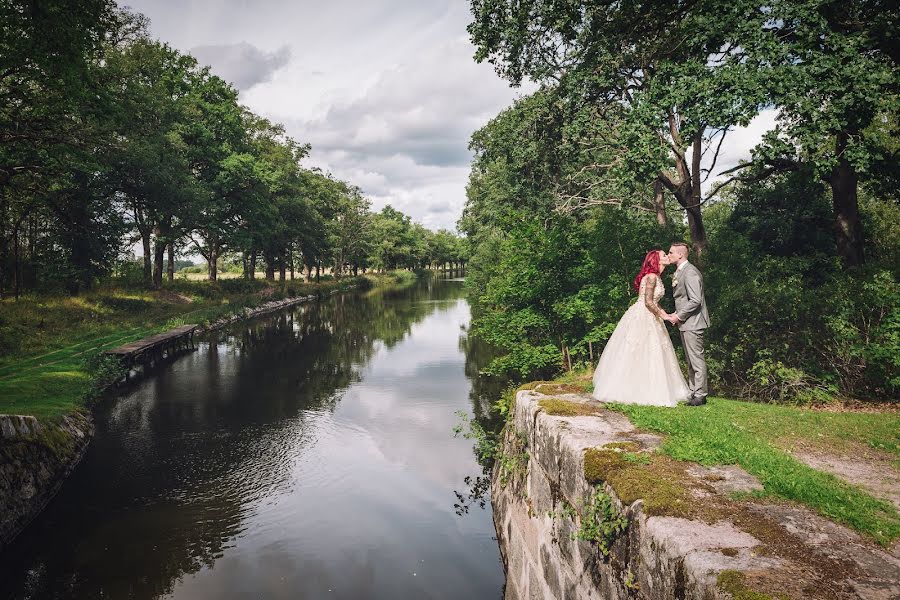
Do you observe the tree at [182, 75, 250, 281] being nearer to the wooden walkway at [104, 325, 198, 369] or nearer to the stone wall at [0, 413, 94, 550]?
the wooden walkway at [104, 325, 198, 369]

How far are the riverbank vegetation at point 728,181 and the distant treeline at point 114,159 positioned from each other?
531 inches

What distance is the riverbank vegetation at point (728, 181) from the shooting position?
7383 mm

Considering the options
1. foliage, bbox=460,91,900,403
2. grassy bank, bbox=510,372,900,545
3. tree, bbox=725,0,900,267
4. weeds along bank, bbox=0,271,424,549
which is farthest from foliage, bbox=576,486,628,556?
weeds along bank, bbox=0,271,424,549

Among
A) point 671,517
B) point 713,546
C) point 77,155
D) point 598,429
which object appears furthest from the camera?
point 77,155

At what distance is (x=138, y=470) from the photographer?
37.0ft

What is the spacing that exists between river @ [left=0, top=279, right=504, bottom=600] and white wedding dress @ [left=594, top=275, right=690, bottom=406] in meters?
4.17

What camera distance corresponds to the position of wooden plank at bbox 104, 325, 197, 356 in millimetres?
19547


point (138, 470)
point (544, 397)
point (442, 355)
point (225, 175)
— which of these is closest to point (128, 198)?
point (225, 175)

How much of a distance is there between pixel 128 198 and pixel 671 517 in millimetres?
34842

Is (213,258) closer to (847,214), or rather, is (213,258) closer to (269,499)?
(269,499)

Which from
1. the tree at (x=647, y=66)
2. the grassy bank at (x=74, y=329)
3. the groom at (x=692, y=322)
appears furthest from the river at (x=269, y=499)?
the tree at (x=647, y=66)

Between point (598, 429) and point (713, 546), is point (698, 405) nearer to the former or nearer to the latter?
point (598, 429)

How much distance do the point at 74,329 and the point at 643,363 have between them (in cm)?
2535

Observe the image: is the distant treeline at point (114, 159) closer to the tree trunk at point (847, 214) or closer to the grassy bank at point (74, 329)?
the grassy bank at point (74, 329)
